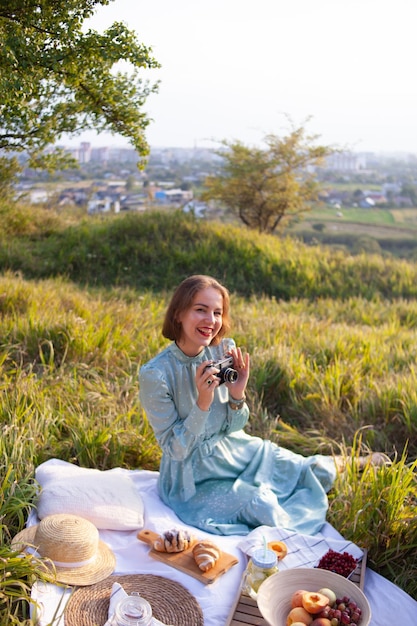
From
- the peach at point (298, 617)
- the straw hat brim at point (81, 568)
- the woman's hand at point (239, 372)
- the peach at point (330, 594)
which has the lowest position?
the straw hat brim at point (81, 568)

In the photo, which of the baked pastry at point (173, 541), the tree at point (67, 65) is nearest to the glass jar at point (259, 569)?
the baked pastry at point (173, 541)

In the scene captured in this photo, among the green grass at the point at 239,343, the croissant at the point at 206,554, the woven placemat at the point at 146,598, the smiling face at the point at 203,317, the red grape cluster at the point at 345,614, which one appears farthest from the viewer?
the green grass at the point at 239,343

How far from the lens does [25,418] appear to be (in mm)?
4398

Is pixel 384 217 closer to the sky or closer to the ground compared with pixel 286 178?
closer to the ground

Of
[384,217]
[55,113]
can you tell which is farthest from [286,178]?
[384,217]

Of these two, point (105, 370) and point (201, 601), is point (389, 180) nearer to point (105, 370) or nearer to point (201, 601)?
point (105, 370)

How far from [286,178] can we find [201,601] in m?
10.4

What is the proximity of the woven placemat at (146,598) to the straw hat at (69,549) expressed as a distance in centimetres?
6

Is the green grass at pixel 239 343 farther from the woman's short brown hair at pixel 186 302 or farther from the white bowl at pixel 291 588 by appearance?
the woman's short brown hair at pixel 186 302

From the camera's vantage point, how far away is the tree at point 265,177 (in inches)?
499

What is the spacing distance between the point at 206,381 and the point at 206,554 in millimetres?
825

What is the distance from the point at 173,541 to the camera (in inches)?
138

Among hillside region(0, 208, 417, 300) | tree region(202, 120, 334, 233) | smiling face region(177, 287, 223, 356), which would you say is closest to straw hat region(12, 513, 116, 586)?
smiling face region(177, 287, 223, 356)

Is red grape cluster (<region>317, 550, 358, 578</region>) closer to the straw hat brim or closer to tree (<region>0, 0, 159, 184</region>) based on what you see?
the straw hat brim
